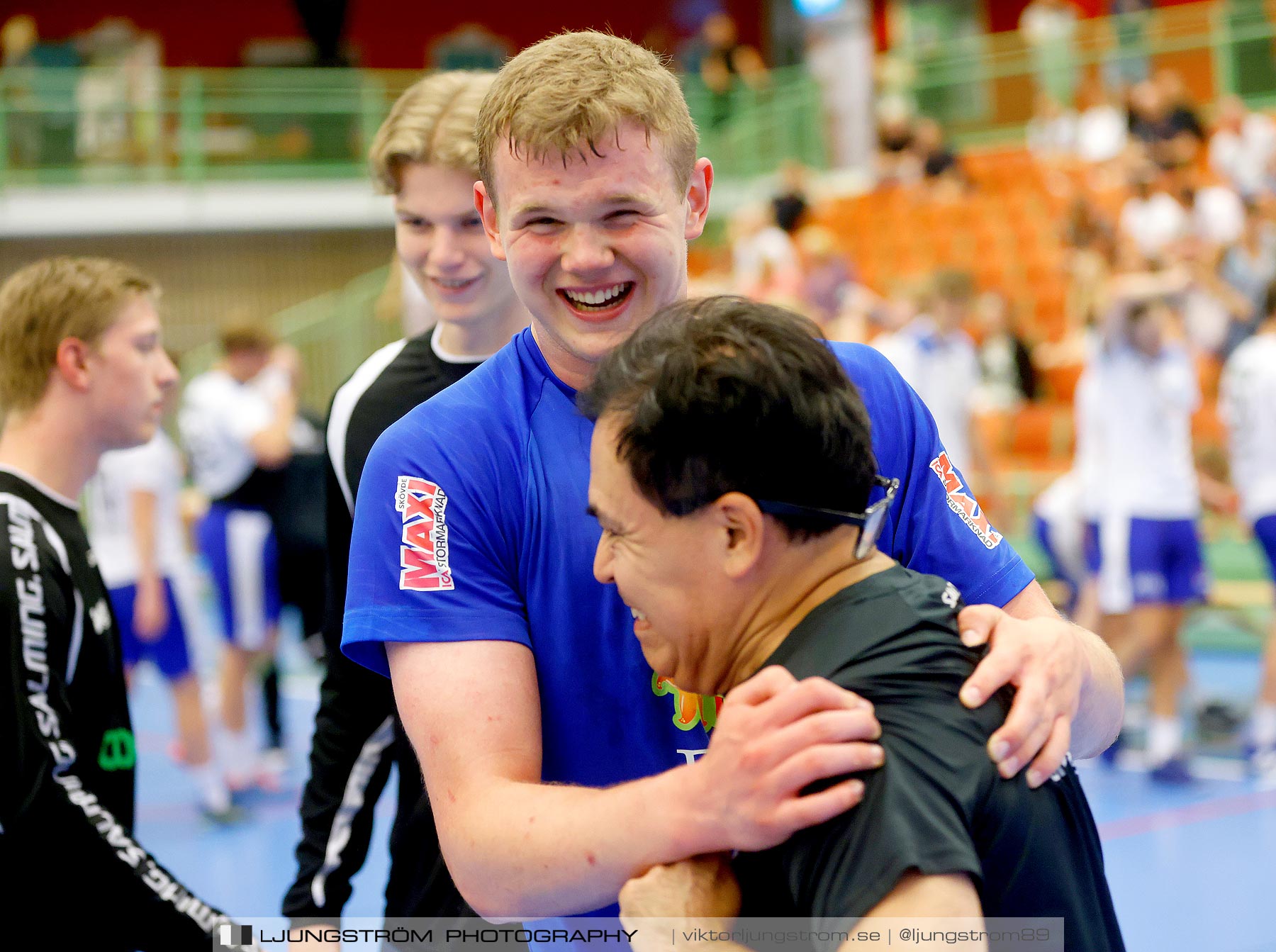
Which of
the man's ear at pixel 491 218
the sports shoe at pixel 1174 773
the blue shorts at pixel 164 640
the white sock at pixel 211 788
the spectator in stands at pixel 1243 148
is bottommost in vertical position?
the sports shoe at pixel 1174 773

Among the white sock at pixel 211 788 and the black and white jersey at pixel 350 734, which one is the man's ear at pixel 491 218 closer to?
the black and white jersey at pixel 350 734

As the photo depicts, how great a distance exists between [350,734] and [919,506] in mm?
1272

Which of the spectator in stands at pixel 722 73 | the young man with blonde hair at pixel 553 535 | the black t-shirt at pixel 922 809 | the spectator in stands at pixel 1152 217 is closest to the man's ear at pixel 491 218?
the young man with blonde hair at pixel 553 535

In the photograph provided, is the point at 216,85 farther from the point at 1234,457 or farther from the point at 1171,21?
the point at 1234,457

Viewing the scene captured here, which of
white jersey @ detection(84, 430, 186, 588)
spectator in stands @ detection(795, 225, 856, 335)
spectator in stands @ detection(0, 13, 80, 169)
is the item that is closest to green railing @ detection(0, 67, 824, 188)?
spectator in stands @ detection(0, 13, 80, 169)

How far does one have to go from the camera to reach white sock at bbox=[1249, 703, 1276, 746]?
684cm

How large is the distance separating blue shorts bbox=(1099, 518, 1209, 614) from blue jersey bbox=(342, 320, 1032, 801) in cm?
554

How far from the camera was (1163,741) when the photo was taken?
6.86 m

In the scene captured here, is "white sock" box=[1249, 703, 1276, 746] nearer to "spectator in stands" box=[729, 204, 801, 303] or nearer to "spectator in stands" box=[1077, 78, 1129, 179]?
"spectator in stands" box=[729, 204, 801, 303]

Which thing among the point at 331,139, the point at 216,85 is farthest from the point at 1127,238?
the point at 216,85

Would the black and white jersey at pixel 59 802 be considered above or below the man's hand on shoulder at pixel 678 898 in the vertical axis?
above

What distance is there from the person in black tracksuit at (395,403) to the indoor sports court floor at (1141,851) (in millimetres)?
2937

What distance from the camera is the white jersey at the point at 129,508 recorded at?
7.03m

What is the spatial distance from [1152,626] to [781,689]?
6115 millimetres
